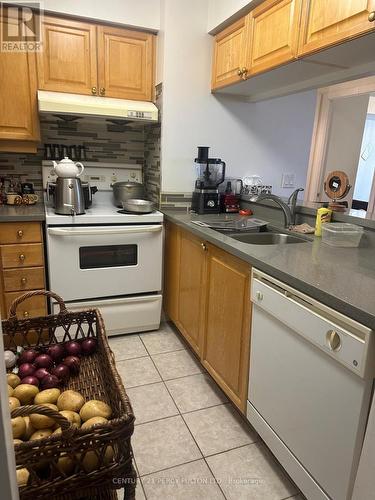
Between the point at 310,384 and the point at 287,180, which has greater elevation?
the point at 287,180

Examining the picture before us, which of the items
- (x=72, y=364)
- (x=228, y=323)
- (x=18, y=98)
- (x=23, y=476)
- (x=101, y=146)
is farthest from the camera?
(x=101, y=146)

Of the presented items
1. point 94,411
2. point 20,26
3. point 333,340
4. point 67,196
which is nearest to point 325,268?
point 333,340

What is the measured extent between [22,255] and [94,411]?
1466 mm

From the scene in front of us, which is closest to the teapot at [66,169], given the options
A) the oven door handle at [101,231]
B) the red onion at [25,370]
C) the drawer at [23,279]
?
the oven door handle at [101,231]

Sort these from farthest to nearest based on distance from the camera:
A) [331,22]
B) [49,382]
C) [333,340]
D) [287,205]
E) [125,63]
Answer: [125,63] → [287,205] → [331,22] → [49,382] → [333,340]

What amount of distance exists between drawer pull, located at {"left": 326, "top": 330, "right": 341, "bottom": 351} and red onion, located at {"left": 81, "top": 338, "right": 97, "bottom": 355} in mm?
844

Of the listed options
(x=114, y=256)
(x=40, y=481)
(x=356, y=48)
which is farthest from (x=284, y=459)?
(x=356, y=48)

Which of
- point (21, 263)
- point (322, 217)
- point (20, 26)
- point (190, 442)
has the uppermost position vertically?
point (20, 26)

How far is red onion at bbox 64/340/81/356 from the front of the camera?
4.30 ft

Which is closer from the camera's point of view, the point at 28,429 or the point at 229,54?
the point at 28,429

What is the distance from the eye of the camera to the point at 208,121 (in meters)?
2.56

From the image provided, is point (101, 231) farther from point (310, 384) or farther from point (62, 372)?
point (310, 384)

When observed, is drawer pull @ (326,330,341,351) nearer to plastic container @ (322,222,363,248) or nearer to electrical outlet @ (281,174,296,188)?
plastic container @ (322,222,363,248)

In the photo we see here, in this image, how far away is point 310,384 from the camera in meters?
1.15
